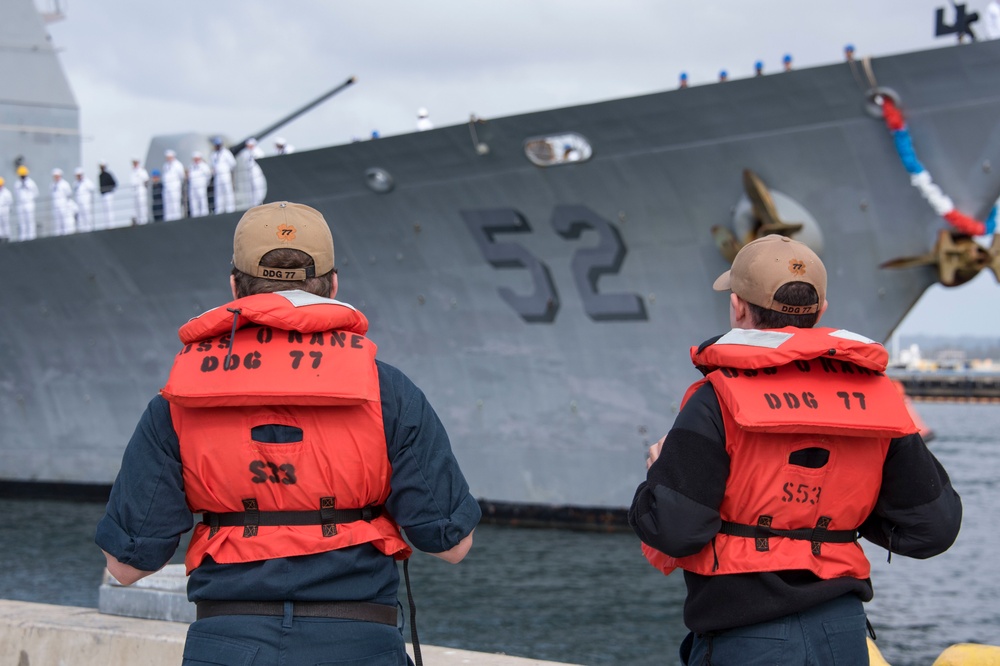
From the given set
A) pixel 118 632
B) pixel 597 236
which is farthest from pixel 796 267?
pixel 597 236

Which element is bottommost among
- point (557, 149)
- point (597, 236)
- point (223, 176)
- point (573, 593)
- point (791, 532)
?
point (573, 593)

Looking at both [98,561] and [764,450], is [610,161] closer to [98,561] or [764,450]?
[98,561]

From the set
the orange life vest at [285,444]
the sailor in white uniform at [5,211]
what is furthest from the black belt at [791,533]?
the sailor in white uniform at [5,211]

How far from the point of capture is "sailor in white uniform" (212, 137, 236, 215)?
14820mm

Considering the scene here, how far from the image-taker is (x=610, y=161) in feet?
35.1

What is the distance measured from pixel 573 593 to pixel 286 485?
7.21 metres

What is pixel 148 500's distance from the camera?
7.57 ft

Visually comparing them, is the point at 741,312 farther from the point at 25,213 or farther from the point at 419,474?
the point at 25,213

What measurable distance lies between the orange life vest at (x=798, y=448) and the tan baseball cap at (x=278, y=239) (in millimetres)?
888

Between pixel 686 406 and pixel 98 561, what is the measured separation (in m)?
9.84

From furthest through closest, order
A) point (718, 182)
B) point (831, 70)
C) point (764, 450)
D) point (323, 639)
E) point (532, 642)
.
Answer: point (718, 182) → point (831, 70) → point (532, 642) → point (764, 450) → point (323, 639)

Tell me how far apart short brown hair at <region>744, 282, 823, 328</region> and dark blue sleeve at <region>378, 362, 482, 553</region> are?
0.78m

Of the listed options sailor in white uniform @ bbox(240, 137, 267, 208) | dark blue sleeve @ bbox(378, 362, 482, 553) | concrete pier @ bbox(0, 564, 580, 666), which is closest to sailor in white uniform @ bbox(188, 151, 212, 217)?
sailor in white uniform @ bbox(240, 137, 267, 208)

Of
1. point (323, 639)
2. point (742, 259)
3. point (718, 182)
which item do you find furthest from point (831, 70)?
point (323, 639)
